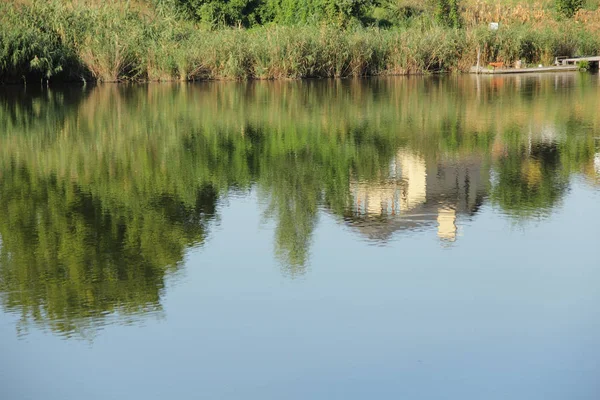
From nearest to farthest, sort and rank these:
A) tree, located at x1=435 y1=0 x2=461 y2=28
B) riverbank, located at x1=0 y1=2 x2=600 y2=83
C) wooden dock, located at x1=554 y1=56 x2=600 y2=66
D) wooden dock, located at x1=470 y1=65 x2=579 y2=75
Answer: riverbank, located at x1=0 y1=2 x2=600 y2=83
wooden dock, located at x1=470 y1=65 x2=579 y2=75
wooden dock, located at x1=554 y1=56 x2=600 y2=66
tree, located at x1=435 y1=0 x2=461 y2=28

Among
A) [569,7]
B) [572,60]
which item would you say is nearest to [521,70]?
[572,60]

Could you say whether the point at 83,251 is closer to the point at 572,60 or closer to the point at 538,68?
the point at 538,68

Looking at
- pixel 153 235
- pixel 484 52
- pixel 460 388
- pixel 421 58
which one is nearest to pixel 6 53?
pixel 421 58

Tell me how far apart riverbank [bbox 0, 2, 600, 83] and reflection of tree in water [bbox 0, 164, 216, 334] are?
16.8 metres

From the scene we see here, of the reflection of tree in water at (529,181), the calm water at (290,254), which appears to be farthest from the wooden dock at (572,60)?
the reflection of tree in water at (529,181)

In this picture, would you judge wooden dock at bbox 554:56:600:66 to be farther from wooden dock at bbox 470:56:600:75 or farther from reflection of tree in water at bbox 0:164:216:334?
reflection of tree in water at bbox 0:164:216:334

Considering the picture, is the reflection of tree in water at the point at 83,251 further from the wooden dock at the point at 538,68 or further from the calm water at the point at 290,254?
the wooden dock at the point at 538,68

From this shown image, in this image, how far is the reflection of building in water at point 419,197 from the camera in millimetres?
7719

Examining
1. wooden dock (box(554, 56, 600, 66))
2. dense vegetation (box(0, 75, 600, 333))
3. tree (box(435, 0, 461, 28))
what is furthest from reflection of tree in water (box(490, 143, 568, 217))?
tree (box(435, 0, 461, 28))

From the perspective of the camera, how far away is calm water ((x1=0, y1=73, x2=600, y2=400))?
4633mm

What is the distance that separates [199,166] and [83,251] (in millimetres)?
4059

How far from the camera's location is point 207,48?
27.4 m

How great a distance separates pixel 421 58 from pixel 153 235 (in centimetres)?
2320

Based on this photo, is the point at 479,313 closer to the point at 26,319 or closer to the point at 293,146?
the point at 26,319
